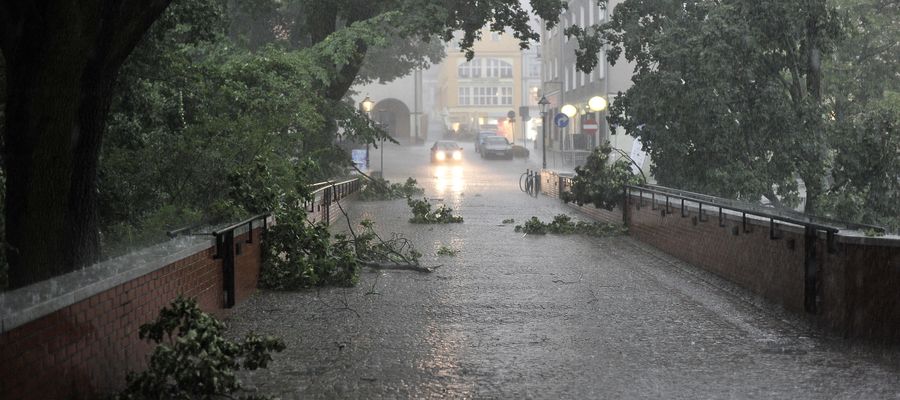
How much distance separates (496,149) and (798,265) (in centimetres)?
5533

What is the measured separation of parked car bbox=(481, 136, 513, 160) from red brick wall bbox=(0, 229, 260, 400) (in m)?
56.9

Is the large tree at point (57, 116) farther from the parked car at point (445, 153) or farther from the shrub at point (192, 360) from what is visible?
the parked car at point (445, 153)

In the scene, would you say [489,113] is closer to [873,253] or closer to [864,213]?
[864,213]

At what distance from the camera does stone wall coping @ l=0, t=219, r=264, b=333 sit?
544 centimetres

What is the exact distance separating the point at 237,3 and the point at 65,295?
23.5 metres

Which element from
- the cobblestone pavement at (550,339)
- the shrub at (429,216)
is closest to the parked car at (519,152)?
the shrub at (429,216)

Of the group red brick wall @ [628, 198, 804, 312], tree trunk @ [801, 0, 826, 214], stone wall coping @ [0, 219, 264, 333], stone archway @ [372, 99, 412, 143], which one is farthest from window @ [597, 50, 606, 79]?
stone wall coping @ [0, 219, 264, 333]

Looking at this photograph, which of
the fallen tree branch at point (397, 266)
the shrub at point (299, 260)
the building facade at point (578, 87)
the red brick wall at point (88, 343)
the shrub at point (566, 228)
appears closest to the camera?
the red brick wall at point (88, 343)

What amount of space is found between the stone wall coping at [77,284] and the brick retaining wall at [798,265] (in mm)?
5696

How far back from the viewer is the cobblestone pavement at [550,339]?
7.30 m

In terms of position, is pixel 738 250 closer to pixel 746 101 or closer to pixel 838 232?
pixel 838 232

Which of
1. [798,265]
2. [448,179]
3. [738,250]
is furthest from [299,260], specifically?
[448,179]

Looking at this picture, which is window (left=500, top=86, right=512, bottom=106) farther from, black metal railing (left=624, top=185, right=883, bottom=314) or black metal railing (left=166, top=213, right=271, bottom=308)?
black metal railing (left=166, top=213, right=271, bottom=308)

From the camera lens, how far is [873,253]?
8.94 metres
